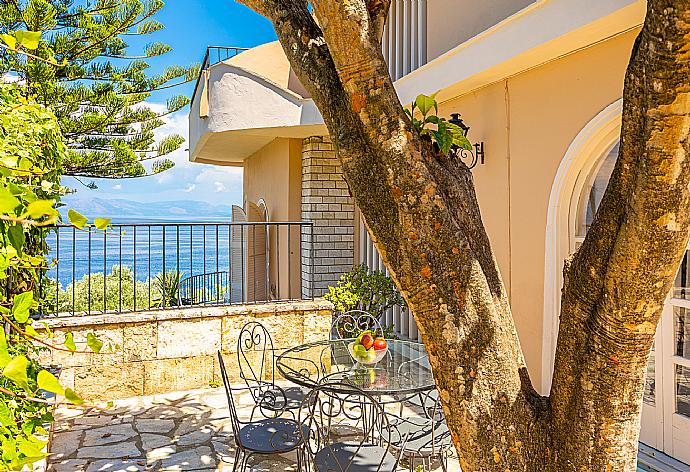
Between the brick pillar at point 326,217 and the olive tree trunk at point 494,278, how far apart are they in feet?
21.6

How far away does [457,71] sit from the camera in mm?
5133

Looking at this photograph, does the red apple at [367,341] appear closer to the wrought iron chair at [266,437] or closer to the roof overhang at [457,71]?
the wrought iron chair at [266,437]

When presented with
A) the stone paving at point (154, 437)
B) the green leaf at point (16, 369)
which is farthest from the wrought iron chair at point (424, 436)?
the green leaf at point (16, 369)

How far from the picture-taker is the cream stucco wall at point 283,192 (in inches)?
342

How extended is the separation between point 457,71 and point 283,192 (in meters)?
4.48

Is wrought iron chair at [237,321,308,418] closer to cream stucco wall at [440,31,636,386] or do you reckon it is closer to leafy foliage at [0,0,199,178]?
cream stucco wall at [440,31,636,386]

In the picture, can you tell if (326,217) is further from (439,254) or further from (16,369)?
(16,369)

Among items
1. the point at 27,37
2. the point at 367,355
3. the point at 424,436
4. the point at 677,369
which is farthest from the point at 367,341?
the point at 27,37

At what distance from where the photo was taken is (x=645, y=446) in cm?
388

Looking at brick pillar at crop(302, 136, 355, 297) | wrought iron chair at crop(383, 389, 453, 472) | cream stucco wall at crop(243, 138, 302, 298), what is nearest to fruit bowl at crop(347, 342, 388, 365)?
wrought iron chair at crop(383, 389, 453, 472)

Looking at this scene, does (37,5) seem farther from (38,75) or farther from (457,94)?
(457,94)

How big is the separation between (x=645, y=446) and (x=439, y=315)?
3.17m

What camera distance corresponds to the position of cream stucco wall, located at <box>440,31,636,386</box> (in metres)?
4.09

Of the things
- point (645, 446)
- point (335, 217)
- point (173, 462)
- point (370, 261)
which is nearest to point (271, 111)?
point (335, 217)
